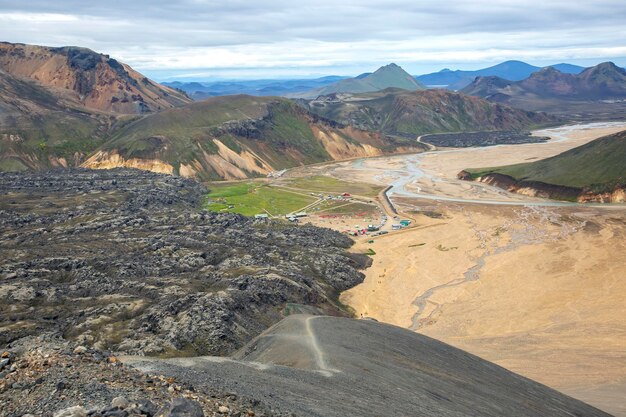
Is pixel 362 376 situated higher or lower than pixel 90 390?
lower

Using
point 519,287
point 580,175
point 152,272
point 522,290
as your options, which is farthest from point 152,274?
point 580,175

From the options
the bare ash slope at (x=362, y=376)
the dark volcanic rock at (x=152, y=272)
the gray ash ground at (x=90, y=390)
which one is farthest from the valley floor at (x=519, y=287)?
the gray ash ground at (x=90, y=390)

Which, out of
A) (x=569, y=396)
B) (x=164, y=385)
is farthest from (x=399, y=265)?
(x=164, y=385)

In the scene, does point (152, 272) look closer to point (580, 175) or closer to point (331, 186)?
point (331, 186)

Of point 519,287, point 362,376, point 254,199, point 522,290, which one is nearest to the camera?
point 362,376

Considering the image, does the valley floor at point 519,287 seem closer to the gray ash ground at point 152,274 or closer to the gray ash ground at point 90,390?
the gray ash ground at point 152,274

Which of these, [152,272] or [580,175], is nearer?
[152,272]

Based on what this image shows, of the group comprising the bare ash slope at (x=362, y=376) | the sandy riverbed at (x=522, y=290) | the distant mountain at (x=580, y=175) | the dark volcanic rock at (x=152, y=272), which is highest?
the distant mountain at (x=580, y=175)
